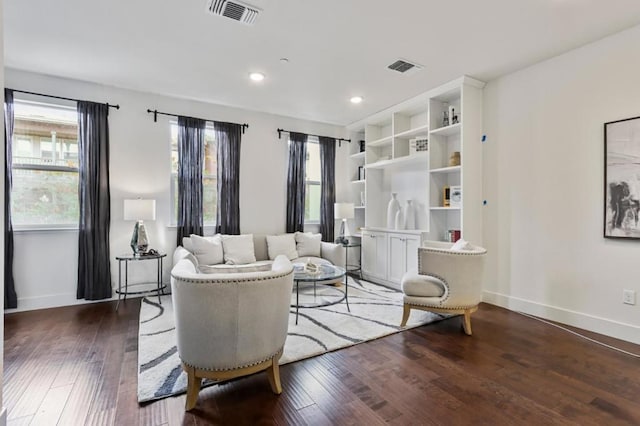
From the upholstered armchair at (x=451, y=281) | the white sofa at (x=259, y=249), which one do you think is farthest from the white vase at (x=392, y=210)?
the upholstered armchair at (x=451, y=281)

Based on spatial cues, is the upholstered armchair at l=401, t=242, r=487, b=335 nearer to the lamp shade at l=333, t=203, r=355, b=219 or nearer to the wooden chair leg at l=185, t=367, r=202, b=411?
the wooden chair leg at l=185, t=367, r=202, b=411

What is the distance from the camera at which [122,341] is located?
9.09 ft

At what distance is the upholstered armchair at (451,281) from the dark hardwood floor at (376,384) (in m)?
0.25

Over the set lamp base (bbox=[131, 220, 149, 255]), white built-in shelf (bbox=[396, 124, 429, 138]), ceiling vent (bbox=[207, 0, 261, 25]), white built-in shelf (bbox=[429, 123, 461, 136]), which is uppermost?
ceiling vent (bbox=[207, 0, 261, 25])

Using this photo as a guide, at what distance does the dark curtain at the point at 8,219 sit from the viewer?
3475 mm

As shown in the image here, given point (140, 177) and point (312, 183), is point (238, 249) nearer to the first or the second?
point (140, 177)

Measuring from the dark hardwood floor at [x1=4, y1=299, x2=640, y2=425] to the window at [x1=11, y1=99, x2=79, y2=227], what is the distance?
1411 millimetres

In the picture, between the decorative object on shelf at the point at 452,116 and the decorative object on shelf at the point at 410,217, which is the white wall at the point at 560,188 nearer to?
the decorative object on shelf at the point at 452,116

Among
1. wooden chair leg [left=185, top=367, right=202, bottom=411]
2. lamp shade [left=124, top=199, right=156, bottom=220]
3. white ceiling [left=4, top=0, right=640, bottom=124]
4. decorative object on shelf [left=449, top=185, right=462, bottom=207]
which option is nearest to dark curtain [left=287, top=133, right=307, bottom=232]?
white ceiling [left=4, top=0, right=640, bottom=124]

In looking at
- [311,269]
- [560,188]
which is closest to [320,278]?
[311,269]

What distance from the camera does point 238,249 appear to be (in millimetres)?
4348

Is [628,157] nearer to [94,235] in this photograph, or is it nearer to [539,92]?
[539,92]

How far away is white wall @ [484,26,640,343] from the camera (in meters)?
2.86

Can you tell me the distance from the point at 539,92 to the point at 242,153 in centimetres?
388
